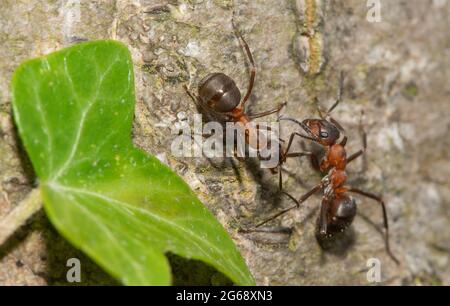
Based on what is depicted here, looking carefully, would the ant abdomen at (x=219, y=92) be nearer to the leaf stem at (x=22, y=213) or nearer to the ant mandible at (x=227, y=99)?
the ant mandible at (x=227, y=99)

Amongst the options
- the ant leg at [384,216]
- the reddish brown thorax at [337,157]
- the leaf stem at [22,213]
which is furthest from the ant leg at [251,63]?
the leaf stem at [22,213]

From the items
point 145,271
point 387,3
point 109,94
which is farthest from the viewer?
point 387,3

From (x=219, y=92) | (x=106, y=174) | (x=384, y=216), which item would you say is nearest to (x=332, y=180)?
(x=384, y=216)

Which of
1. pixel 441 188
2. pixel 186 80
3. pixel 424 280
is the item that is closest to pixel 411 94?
pixel 441 188

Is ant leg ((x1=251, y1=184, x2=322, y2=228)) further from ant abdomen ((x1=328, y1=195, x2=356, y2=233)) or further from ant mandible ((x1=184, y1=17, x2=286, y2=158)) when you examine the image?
ant mandible ((x1=184, y1=17, x2=286, y2=158))

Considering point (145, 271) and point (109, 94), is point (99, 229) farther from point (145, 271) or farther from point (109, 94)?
point (109, 94)

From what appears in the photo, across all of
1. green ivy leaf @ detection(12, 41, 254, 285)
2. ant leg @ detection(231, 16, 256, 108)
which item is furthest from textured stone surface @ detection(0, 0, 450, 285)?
green ivy leaf @ detection(12, 41, 254, 285)
